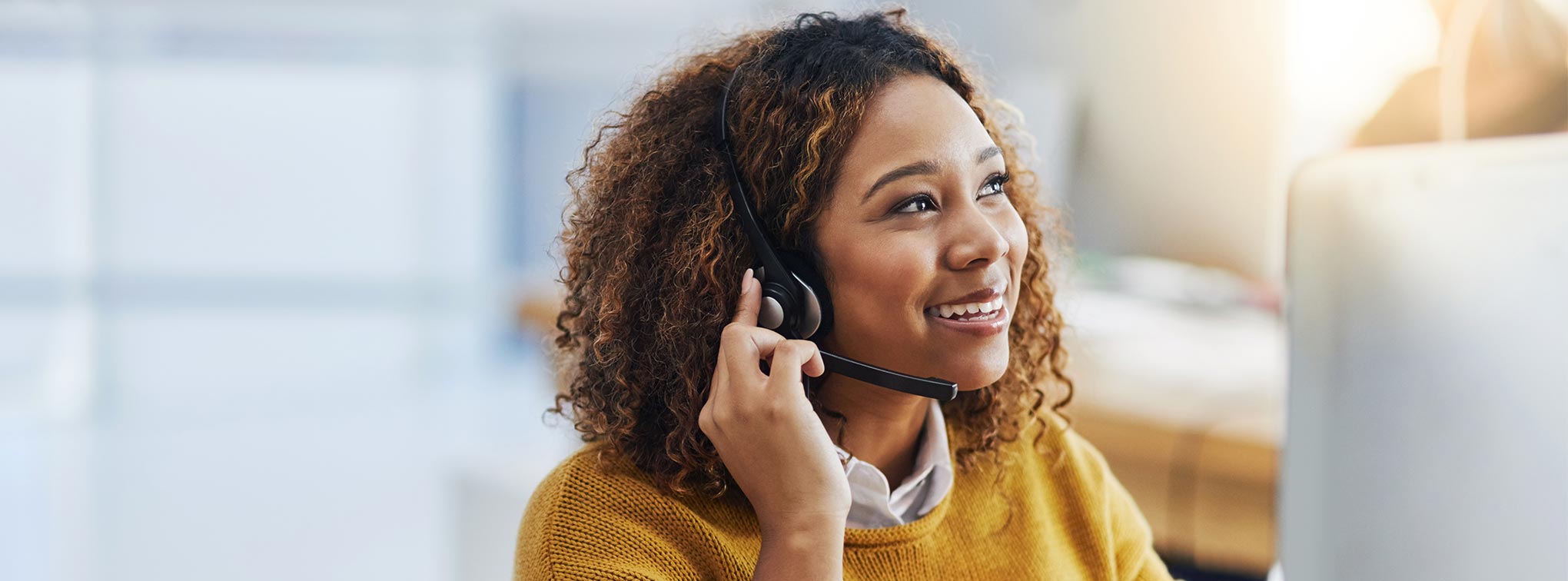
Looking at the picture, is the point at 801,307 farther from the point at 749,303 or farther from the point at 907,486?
the point at 907,486

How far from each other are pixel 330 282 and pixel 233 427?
2020 millimetres

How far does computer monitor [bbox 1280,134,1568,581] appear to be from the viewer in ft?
1.69

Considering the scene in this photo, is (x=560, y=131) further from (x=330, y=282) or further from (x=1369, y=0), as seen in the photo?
(x=1369, y=0)

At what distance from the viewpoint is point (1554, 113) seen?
95.1 inches

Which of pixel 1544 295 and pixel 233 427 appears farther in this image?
pixel 233 427

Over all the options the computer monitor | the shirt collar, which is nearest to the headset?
the shirt collar

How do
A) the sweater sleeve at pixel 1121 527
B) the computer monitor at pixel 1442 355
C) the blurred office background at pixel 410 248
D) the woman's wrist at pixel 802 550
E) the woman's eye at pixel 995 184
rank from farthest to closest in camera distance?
the blurred office background at pixel 410 248 < the sweater sleeve at pixel 1121 527 < the woman's eye at pixel 995 184 < the woman's wrist at pixel 802 550 < the computer monitor at pixel 1442 355

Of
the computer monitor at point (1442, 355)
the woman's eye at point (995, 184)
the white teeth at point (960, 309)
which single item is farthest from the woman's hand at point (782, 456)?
the computer monitor at point (1442, 355)

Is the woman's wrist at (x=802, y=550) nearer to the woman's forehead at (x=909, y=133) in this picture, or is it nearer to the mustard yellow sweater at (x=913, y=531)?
the mustard yellow sweater at (x=913, y=531)

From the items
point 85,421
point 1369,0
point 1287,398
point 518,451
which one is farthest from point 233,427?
point 1287,398

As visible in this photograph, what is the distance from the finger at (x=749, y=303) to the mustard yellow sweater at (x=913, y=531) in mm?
139

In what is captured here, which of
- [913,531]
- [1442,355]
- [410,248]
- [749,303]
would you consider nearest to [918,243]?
[749,303]

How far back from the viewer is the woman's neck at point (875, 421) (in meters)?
0.96

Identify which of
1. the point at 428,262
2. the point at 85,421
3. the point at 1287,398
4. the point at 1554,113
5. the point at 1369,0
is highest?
the point at 1369,0
